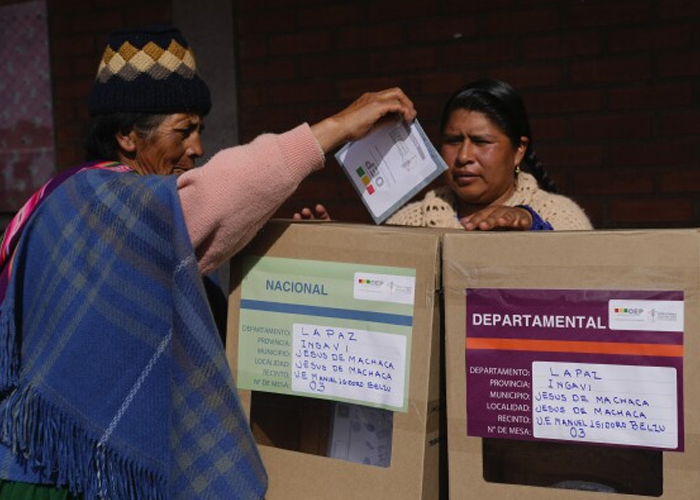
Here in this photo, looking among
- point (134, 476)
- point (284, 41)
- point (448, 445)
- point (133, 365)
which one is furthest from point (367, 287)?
point (284, 41)

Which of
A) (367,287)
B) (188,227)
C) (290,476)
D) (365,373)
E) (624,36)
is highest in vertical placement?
(624,36)

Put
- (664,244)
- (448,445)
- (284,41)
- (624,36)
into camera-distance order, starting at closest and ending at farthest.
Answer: (664,244)
(448,445)
(624,36)
(284,41)

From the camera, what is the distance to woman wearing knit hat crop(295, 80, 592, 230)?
7.80ft

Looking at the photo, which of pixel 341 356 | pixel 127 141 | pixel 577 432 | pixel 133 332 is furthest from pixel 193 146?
pixel 577 432

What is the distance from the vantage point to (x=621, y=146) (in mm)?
3377

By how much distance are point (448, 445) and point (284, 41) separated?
2.67 metres

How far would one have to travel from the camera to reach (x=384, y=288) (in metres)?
1.65

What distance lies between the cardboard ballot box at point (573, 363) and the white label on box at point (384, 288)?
7 cm

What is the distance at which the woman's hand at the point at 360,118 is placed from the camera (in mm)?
1739

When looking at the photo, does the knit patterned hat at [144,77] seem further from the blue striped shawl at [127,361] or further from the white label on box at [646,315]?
the white label on box at [646,315]

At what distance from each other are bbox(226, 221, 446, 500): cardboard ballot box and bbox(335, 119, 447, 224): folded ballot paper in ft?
0.55

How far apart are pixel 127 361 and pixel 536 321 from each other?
72cm

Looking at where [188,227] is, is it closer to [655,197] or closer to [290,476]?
[290,476]

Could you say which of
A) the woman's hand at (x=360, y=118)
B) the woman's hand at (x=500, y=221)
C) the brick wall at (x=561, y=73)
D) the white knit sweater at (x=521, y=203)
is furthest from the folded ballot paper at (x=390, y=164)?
the brick wall at (x=561, y=73)
